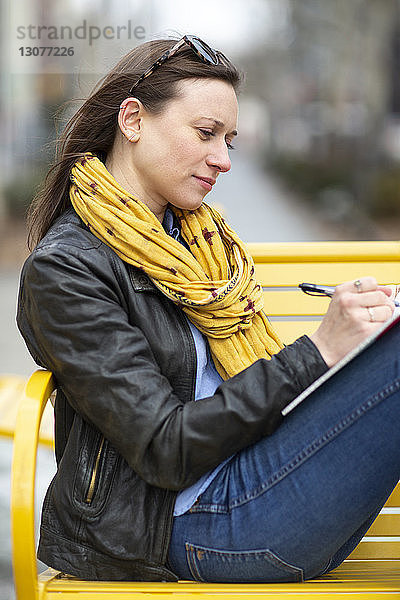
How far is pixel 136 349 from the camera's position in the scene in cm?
184

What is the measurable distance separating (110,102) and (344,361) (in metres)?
0.91

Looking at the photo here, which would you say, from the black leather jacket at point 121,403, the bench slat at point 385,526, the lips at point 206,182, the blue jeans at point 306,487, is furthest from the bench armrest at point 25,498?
the bench slat at point 385,526

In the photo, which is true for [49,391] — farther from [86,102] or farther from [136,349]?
[86,102]

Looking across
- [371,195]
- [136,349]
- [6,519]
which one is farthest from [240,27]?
[136,349]

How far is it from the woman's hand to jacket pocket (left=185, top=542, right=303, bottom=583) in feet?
1.49

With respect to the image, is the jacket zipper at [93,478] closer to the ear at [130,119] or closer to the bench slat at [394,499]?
the ear at [130,119]

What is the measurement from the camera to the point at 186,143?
6.73 feet

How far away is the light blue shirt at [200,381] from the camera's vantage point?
1.92 meters

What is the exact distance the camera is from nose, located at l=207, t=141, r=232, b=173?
2090mm

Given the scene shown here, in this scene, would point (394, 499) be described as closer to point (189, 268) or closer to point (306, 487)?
point (306, 487)

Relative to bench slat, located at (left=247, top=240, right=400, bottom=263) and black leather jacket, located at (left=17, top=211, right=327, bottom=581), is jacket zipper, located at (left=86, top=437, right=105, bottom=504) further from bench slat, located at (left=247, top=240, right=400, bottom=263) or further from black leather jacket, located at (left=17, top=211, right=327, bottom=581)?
bench slat, located at (left=247, top=240, right=400, bottom=263)

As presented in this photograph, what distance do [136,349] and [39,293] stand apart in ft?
0.80

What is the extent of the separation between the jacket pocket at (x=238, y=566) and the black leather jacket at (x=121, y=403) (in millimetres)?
70

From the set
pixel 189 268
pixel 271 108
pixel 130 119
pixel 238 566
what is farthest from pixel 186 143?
pixel 271 108
